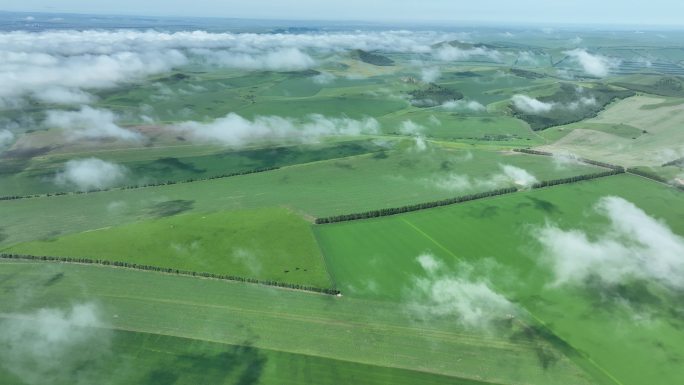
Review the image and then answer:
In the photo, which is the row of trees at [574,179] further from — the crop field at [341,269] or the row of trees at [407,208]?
the row of trees at [407,208]

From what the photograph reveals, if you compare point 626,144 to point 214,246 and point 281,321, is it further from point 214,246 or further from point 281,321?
point 281,321

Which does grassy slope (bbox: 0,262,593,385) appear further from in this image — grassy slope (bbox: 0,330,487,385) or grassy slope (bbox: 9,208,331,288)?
grassy slope (bbox: 9,208,331,288)

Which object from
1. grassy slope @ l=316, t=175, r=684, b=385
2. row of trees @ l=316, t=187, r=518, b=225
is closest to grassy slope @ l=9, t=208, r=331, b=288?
grassy slope @ l=316, t=175, r=684, b=385

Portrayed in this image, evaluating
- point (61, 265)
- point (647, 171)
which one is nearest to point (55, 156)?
point (61, 265)

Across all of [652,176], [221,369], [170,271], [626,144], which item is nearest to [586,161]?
[652,176]

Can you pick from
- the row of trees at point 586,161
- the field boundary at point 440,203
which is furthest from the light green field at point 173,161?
the row of trees at point 586,161
